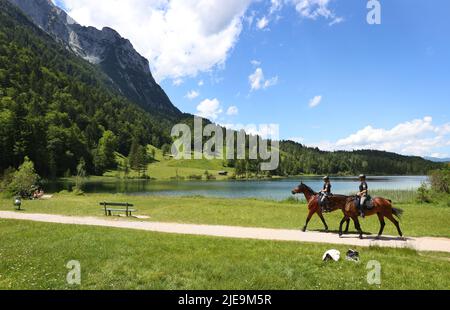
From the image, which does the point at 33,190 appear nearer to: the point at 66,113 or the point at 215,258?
the point at 215,258

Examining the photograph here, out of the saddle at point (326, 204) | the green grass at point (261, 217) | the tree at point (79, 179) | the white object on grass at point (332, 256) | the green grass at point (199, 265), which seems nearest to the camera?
the green grass at point (199, 265)

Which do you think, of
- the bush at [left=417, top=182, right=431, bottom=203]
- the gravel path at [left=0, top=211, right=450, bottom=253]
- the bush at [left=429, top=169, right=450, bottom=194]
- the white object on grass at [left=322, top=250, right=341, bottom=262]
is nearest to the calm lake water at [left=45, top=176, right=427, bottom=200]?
the bush at [left=429, top=169, right=450, bottom=194]

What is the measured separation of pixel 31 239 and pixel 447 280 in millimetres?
19760

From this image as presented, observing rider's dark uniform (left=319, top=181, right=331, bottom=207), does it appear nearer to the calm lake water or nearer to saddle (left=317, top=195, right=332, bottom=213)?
saddle (left=317, top=195, right=332, bottom=213)

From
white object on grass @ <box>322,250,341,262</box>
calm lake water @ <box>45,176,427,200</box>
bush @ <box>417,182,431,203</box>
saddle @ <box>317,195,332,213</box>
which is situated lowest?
calm lake water @ <box>45,176,427,200</box>

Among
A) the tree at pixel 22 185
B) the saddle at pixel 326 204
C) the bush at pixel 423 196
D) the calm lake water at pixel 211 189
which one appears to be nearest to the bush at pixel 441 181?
the bush at pixel 423 196

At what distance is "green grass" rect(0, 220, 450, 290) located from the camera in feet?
42.8

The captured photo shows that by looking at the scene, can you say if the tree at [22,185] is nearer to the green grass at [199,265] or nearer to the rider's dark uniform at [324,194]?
the green grass at [199,265]

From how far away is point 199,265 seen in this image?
1478 cm

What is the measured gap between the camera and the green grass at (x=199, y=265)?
1304 cm

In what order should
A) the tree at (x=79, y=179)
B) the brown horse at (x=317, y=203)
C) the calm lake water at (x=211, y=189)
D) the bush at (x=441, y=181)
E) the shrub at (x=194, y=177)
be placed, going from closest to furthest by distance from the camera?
1. the brown horse at (x=317, y=203)
2. the bush at (x=441, y=181)
3. the tree at (x=79, y=179)
4. the calm lake water at (x=211, y=189)
5. the shrub at (x=194, y=177)

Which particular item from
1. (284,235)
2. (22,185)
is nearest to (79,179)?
(22,185)

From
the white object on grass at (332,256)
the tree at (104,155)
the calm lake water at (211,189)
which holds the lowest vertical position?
the calm lake water at (211,189)
